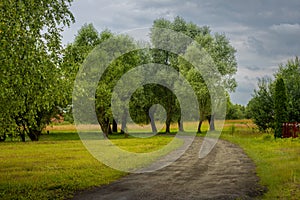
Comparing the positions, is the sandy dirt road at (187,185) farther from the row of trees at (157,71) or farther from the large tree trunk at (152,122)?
the large tree trunk at (152,122)

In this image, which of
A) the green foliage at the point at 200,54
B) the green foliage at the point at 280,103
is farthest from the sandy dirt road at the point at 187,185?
the green foliage at the point at 200,54

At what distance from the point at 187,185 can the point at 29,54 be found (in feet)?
23.6

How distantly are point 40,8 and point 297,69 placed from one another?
44414 millimetres

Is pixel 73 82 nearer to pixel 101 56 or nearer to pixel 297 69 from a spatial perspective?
pixel 101 56

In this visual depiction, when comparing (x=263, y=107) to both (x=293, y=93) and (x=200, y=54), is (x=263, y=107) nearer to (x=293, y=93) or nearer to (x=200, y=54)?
(x=293, y=93)

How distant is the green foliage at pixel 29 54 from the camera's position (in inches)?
469

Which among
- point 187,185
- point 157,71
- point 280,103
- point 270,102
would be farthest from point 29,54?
point 157,71

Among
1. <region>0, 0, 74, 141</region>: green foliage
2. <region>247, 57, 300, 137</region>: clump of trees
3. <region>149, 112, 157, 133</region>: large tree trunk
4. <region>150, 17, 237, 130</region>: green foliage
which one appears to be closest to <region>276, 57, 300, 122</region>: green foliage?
<region>247, 57, 300, 137</region>: clump of trees

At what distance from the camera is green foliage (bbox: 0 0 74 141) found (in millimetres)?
11922

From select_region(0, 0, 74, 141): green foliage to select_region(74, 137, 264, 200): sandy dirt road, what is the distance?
434cm

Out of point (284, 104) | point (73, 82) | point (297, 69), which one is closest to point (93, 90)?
point (284, 104)

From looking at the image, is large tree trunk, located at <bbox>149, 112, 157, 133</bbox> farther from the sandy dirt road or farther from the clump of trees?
the sandy dirt road

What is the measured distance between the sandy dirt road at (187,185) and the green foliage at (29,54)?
4.34 m

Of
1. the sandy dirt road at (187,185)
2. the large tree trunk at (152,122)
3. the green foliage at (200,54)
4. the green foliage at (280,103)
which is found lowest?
the sandy dirt road at (187,185)
